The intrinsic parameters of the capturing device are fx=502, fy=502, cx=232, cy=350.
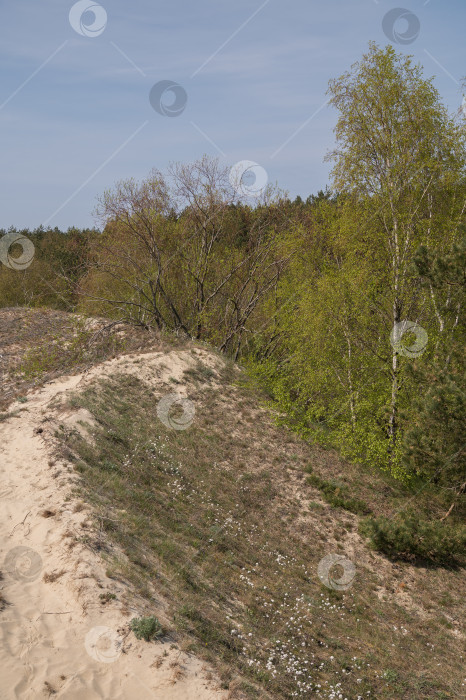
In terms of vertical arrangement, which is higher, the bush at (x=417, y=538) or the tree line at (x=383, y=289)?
the tree line at (x=383, y=289)

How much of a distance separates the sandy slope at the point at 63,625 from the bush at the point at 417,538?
7.97 m

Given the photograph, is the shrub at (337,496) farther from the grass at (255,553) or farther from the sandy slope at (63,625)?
the sandy slope at (63,625)

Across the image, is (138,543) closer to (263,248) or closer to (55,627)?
(55,627)

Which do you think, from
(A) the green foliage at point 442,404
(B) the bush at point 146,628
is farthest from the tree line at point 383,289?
(B) the bush at point 146,628

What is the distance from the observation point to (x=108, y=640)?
8133mm

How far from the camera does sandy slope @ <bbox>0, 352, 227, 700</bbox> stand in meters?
7.49

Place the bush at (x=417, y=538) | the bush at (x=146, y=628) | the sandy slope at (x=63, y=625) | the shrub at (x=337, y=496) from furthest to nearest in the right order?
the shrub at (x=337, y=496) < the bush at (x=417, y=538) < the bush at (x=146, y=628) < the sandy slope at (x=63, y=625)

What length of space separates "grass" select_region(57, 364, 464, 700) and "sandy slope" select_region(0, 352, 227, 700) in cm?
55

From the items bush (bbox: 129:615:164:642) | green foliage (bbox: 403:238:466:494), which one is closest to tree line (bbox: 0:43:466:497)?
green foliage (bbox: 403:238:466:494)

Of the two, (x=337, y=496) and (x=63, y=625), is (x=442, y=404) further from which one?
(x=63, y=625)

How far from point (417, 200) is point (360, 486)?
1012 cm

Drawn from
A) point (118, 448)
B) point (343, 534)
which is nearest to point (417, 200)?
point (343, 534)

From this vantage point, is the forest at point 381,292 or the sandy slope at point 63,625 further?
the forest at point 381,292

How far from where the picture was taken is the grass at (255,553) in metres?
9.45
